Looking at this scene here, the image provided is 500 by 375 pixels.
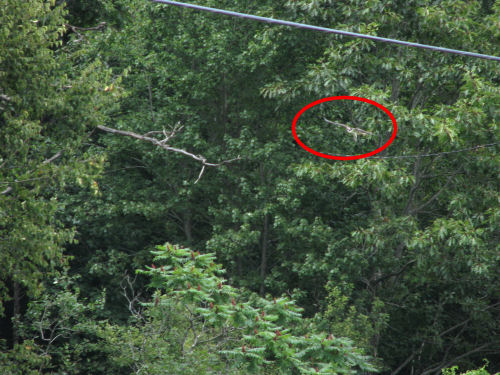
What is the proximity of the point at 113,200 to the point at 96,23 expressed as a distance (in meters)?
3.78

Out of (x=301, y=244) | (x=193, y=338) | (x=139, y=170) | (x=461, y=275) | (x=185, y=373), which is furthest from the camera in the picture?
(x=139, y=170)

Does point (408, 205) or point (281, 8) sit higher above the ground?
point (281, 8)

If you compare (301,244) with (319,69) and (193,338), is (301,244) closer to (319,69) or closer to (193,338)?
(319,69)

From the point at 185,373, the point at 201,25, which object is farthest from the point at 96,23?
the point at 185,373

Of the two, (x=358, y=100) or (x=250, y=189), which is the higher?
(x=358, y=100)

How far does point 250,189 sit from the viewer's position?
12.6 meters

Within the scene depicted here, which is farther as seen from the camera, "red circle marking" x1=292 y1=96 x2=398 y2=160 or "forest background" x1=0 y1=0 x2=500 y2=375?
"red circle marking" x1=292 y1=96 x2=398 y2=160

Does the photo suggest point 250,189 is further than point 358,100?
Yes

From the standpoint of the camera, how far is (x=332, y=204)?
12.4 meters

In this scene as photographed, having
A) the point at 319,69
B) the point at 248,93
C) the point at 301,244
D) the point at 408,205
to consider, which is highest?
the point at 319,69

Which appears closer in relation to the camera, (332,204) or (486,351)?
(332,204)

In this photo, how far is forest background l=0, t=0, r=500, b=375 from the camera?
7766 mm

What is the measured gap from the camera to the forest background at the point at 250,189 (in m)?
7.77

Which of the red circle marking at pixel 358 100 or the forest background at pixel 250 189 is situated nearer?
the forest background at pixel 250 189
